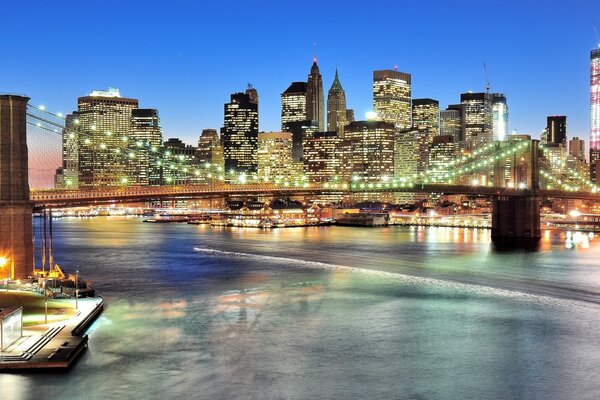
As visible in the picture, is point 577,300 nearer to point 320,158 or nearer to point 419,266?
point 419,266

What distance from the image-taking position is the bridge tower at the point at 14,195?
1109 inches

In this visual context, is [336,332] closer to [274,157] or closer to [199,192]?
[199,192]

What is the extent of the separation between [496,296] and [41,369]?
771 inches

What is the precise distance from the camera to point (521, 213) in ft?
211

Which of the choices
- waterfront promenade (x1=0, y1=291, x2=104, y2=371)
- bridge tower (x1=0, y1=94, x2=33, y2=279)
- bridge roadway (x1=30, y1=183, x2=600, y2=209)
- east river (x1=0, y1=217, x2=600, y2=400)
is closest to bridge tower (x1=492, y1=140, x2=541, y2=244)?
bridge roadway (x1=30, y1=183, x2=600, y2=209)

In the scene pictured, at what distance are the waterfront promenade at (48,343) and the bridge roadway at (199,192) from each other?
8969 millimetres

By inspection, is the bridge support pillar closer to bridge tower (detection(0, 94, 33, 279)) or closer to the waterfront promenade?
bridge tower (detection(0, 94, 33, 279))

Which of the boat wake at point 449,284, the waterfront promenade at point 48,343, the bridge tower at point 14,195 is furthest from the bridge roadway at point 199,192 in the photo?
the waterfront promenade at point 48,343

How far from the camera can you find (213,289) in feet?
104

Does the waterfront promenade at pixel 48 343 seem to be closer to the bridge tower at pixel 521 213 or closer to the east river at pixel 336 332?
the east river at pixel 336 332

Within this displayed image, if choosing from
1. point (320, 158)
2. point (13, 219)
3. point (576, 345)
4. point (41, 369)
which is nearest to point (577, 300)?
point (576, 345)

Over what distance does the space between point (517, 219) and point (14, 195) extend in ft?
157

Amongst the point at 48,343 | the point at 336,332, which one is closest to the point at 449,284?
the point at 336,332

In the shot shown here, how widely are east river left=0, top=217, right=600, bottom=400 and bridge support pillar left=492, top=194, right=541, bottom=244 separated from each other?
1987 centimetres
